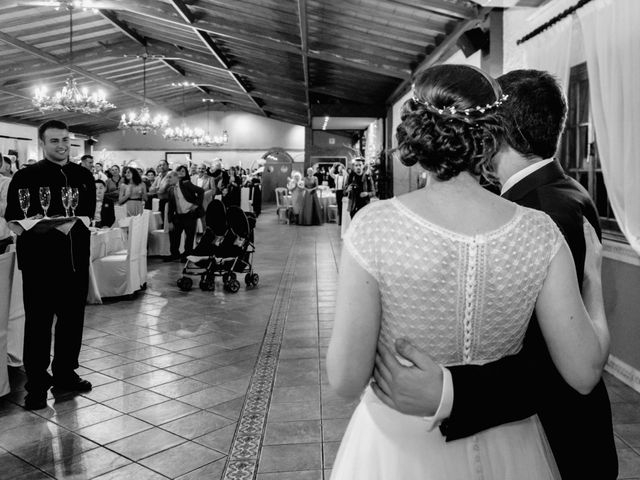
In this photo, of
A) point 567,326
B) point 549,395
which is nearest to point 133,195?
point 549,395

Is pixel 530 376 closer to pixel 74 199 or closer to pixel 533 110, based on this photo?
pixel 533 110

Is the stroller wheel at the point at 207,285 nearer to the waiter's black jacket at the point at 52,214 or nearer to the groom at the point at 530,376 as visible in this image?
the waiter's black jacket at the point at 52,214

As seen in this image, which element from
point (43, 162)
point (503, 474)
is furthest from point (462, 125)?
point (43, 162)

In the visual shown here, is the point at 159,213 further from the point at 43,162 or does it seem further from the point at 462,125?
the point at 462,125

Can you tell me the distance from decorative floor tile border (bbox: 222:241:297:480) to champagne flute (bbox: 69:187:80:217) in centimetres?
145

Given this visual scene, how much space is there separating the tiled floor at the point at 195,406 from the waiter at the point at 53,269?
214 mm

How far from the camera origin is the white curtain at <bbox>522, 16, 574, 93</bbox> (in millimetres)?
4055

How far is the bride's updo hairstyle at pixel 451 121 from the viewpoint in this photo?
94 cm

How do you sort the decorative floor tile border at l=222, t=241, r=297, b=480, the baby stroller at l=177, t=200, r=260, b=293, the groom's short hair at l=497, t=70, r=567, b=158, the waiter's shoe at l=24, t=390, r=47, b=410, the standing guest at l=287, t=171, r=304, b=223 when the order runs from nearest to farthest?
the groom's short hair at l=497, t=70, r=567, b=158 → the decorative floor tile border at l=222, t=241, r=297, b=480 → the waiter's shoe at l=24, t=390, r=47, b=410 → the baby stroller at l=177, t=200, r=260, b=293 → the standing guest at l=287, t=171, r=304, b=223

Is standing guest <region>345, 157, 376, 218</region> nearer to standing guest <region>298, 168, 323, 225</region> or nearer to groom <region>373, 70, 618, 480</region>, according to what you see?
standing guest <region>298, 168, 323, 225</region>

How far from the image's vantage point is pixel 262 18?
29.5 ft

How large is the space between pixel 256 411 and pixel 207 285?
11.8 ft

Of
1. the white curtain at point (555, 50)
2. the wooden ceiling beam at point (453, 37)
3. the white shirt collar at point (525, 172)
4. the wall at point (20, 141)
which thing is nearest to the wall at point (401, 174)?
the wooden ceiling beam at point (453, 37)

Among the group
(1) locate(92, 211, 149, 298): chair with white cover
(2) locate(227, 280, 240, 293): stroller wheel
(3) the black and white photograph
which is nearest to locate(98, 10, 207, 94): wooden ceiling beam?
(3) the black and white photograph
